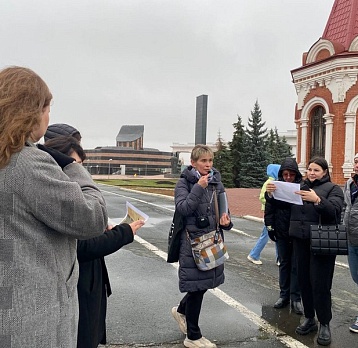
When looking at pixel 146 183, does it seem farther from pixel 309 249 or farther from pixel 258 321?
pixel 309 249

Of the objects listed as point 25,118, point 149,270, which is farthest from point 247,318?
point 25,118

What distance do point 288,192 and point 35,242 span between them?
3235 mm

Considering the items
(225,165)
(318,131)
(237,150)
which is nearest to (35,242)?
(318,131)

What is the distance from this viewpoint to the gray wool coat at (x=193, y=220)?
3.72 m

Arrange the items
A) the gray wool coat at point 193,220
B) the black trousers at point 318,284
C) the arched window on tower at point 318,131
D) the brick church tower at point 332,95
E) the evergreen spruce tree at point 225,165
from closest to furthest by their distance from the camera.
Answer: the gray wool coat at point 193,220, the black trousers at point 318,284, the brick church tower at point 332,95, the arched window on tower at point 318,131, the evergreen spruce tree at point 225,165

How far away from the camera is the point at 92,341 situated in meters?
2.47

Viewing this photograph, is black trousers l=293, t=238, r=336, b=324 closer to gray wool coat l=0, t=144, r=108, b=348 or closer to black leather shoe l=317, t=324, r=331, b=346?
black leather shoe l=317, t=324, r=331, b=346

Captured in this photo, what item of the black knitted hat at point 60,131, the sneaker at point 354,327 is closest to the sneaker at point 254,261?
the sneaker at point 354,327

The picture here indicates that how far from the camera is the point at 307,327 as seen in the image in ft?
13.8

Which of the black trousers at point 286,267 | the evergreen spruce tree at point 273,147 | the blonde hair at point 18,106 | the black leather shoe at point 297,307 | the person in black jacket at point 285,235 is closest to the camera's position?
the blonde hair at point 18,106

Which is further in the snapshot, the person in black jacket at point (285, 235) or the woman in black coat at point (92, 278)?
the person in black jacket at point (285, 235)

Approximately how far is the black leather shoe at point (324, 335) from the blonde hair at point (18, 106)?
3.58 m

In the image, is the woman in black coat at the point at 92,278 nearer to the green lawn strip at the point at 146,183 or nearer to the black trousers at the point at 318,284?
the black trousers at the point at 318,284

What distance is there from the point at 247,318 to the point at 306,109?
15987 millimetres
